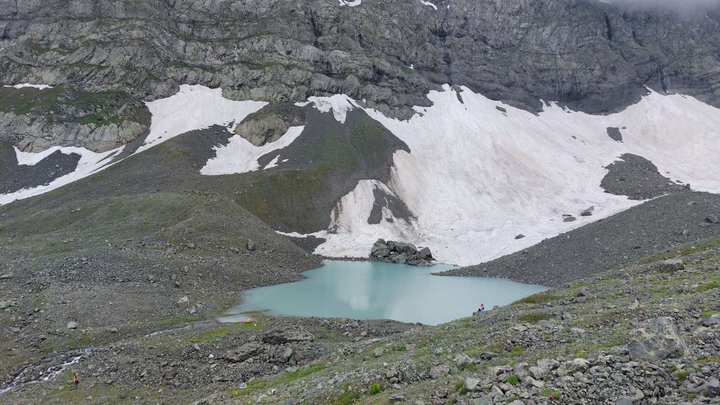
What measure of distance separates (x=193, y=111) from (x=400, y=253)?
219 ft

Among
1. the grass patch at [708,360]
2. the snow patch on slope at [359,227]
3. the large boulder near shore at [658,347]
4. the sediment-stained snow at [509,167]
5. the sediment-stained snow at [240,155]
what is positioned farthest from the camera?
the sediment-stained snow at [240,155]

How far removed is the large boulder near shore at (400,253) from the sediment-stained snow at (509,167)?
7.65ft

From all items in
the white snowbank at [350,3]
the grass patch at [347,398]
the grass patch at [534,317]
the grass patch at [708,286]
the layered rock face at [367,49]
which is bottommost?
the grass patch at [347,398]

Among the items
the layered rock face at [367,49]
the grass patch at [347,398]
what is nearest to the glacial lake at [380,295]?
the grass patch at [347,398]

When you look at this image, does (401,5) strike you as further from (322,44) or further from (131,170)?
(131,170)

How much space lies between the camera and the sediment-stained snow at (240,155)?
324 ft

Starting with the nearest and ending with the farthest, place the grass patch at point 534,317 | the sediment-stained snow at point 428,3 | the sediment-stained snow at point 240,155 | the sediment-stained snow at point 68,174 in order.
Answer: the grass patch at point 534,317, the sediment-stained snow at point 68,174, the sediment-stained snow at point 240,155, the sediment-stained snow at point 428,3

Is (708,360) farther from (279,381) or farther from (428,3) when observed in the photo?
(428,3)

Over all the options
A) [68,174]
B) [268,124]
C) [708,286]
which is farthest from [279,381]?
[268,124]

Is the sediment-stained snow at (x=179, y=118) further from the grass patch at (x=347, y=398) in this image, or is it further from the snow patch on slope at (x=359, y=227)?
the grass patch at (x=347, y=398)

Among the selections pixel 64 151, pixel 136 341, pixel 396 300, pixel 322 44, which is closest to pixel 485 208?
pixel 396 300

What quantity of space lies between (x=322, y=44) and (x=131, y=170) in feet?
235

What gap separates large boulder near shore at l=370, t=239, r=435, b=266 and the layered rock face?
193 feet

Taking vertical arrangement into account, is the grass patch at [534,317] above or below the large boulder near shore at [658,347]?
below
